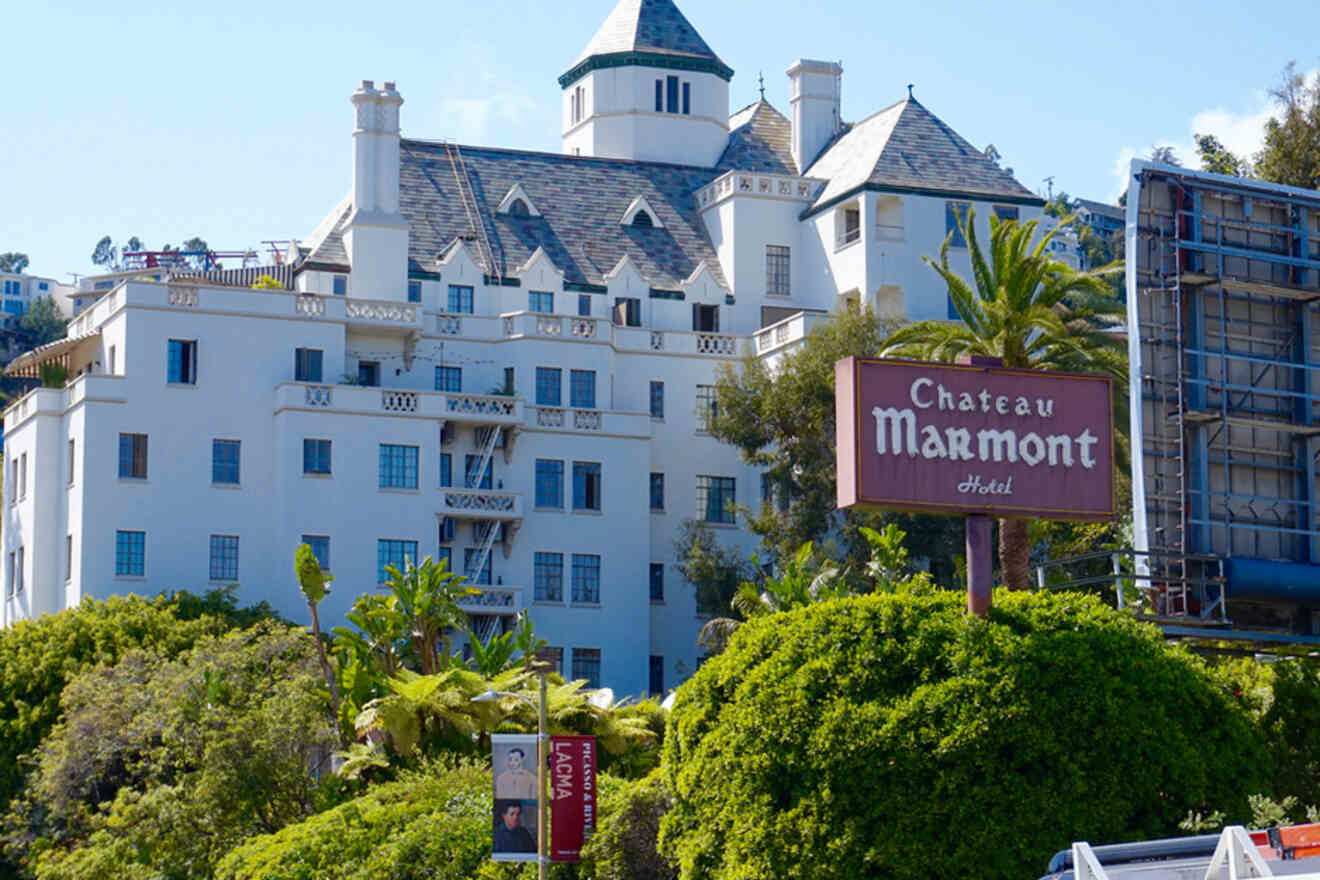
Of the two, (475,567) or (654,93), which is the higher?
(654,93)

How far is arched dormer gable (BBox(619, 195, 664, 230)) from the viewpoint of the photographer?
87.4 m

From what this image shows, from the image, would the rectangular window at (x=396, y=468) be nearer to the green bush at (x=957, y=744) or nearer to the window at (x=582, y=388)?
the window at (x=582, y=388)

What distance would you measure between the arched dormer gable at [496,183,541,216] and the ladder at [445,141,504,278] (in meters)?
1.15

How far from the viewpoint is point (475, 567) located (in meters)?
75.1

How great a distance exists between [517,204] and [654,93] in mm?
9396

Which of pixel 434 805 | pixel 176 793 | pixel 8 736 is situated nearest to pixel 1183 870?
pixel 434 805

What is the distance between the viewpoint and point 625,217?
8756 centimetres

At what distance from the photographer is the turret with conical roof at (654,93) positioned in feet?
303

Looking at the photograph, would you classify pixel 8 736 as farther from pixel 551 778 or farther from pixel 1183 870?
pixel 1183 870

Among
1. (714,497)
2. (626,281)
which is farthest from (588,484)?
(626,281)

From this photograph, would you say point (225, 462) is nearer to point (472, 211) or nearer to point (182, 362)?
point (182, 362)

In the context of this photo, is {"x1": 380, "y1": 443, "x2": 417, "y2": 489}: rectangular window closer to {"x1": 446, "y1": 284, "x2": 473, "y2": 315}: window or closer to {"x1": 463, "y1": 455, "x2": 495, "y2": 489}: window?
{"x1": 463, "y1": 455, "x2": 495, "y2": 489}: window

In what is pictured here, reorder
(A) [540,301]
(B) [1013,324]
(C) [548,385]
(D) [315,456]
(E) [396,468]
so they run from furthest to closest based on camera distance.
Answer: (A) [540,301] < (C) [548,385] < (E) [396,468] < (D) [315,456] < (B) [1013,324]

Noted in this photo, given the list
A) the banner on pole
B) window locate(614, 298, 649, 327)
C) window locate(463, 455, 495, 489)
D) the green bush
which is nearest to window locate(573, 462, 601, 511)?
window locate(463, 455, 495, 489)
